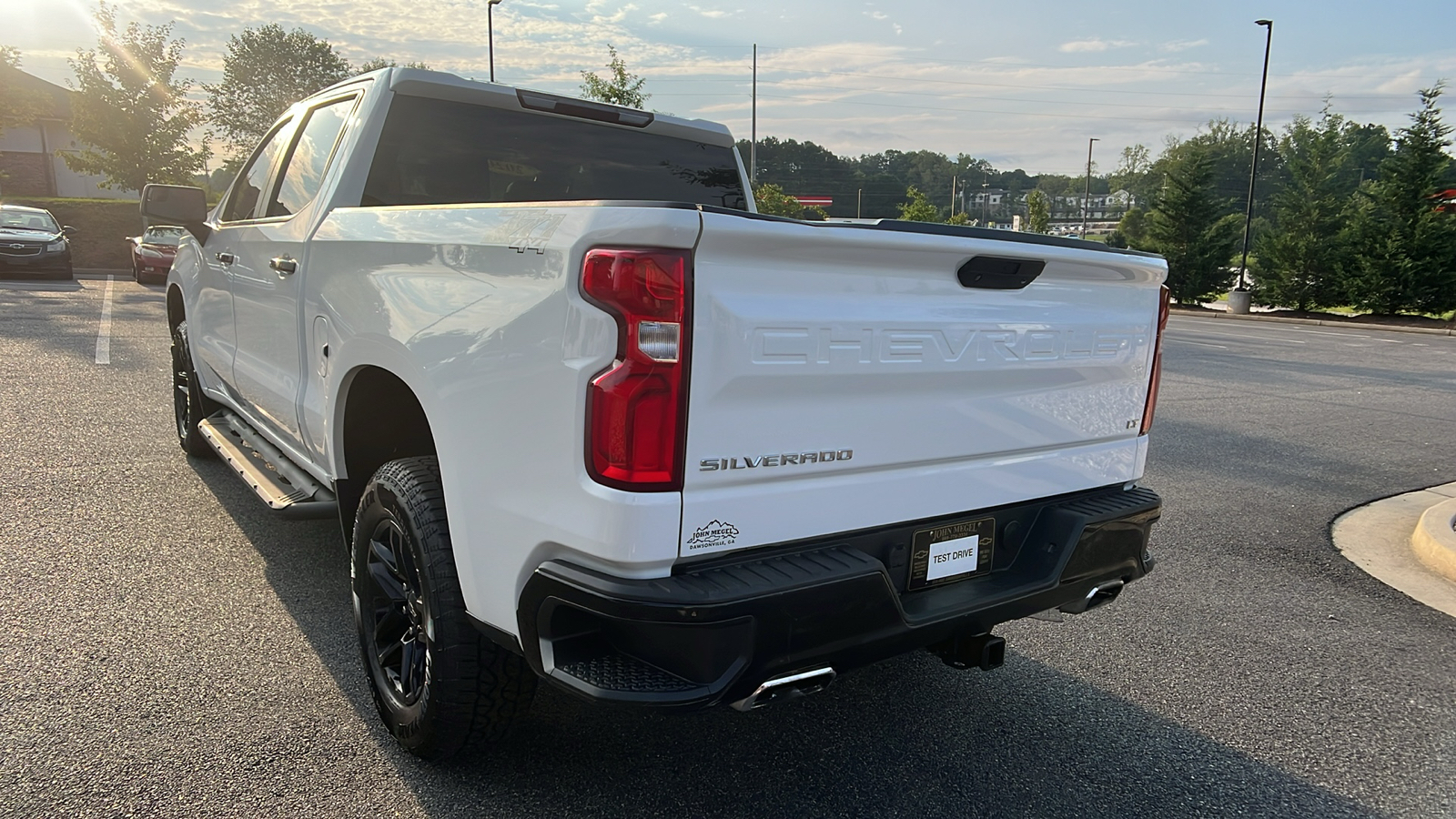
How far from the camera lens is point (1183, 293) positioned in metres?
30.8

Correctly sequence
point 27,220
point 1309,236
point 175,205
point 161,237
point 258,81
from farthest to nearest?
point 258,81 < point 1309,236 < point 27,220 < point 161,237 < point 175,205

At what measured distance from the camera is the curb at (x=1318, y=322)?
22.0 m

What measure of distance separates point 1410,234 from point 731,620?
2907 cm

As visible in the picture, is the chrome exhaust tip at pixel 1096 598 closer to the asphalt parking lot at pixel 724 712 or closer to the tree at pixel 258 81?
the asphalt parking lot at pixel 724 712

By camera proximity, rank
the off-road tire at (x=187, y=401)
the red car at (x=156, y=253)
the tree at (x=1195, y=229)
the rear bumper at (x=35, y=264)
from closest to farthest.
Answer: the off-road tire at (x=187, y=401), the red car at (x=156, y=253), the rear bumper at (x=35, y=264), the tree at (x=1195, y=229)

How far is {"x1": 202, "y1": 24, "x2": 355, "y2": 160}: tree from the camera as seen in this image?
5962cm

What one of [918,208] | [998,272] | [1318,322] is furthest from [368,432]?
[918,208]

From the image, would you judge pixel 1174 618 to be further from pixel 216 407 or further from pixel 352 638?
pixel 216 407

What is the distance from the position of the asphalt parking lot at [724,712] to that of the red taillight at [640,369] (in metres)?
1.14

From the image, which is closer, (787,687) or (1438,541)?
(787,687)

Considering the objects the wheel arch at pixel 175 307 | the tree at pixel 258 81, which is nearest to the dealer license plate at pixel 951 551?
the wheel arch at pixel 175 307

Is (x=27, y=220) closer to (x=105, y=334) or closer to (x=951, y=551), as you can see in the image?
(x=105, y=334)

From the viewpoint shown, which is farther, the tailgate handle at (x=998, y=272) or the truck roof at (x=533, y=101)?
the truck roof at (x=533, y=101)

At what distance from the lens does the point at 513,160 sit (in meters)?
3.94
